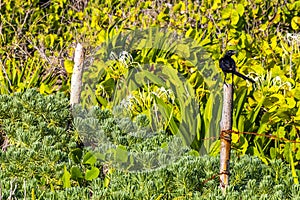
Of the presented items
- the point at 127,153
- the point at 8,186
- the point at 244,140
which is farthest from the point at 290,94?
the point at 8,186

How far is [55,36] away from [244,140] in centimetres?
259

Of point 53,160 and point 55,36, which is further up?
point 55,36

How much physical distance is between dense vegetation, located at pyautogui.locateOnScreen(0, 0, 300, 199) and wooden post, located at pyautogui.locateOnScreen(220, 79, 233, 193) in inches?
2.4

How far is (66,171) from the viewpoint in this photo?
2.84 m

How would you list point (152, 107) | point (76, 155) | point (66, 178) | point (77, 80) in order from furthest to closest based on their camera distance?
point (77, 80)
point (152, 107)
point (76, 155)
point (66, 178)

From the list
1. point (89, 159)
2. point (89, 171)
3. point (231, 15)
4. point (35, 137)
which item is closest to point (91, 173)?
point (89, 171)

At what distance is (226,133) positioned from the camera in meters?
2.54

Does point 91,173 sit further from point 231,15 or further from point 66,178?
point 231,15

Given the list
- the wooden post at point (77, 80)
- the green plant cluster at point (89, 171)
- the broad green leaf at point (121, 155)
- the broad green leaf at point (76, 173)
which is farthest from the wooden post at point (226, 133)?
the wooden post at point (77, 80)

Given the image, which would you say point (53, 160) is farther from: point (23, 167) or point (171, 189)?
point (171, 189)

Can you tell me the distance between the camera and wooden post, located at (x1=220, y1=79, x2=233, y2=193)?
253cm

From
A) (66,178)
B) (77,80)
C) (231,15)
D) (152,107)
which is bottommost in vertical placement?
(66,178)

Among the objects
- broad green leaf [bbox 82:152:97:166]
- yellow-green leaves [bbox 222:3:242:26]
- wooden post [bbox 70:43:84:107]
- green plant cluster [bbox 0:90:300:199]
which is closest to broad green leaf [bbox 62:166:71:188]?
green plant cluster [bbox 0:90:300:199]

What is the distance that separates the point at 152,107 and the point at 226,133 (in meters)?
1.14
